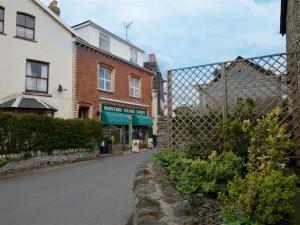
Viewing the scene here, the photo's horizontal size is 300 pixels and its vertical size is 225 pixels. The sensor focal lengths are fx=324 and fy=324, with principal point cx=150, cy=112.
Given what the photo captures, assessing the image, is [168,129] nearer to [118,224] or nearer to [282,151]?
[118,224]

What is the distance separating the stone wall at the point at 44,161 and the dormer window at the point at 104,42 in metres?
10.1

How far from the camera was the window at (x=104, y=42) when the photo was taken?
2642 cm

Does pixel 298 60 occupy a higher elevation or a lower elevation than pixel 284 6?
lower

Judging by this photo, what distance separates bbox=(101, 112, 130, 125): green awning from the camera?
24194 mm

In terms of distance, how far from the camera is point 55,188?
1043 centimetres

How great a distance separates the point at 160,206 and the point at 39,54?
17.7 metres

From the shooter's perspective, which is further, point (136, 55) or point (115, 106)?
point (136, 55)

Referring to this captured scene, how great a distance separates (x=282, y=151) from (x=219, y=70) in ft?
12.9

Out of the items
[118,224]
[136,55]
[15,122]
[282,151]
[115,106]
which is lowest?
[118,224]

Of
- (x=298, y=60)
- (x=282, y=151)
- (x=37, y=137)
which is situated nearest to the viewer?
(x=282, y=151)

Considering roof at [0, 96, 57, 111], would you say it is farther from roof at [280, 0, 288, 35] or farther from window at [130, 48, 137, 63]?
roof at [280, 0, 288, 35]

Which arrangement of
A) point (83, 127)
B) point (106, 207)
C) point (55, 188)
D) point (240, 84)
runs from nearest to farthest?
point (240, 84) → point (106, 207) → point (55, 188) → point (83, 127)

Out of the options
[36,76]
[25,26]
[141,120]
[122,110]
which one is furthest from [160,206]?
[141,120]

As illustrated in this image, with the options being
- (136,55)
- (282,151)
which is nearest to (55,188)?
(282,151)
